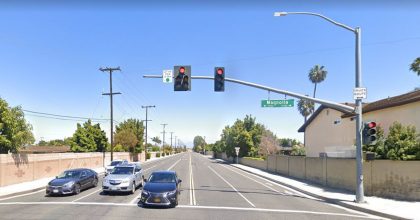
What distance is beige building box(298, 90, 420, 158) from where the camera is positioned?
25.9 m

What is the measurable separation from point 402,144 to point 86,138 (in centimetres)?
4076

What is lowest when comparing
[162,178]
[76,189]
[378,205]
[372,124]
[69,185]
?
[378,205]

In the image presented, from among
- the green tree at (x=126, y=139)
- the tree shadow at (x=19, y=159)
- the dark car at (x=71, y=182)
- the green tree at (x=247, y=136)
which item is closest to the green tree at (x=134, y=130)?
the green tree at (x=126, y=139)

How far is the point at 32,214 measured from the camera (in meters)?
15.4

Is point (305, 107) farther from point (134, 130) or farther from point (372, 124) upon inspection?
point (372, 124)

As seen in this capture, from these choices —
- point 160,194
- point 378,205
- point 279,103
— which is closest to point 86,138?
point 279,103

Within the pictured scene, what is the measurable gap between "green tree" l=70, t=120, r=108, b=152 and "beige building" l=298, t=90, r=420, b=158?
2583 centimetres

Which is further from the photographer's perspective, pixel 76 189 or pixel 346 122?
pixel 346 122

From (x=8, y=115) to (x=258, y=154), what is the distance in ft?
180

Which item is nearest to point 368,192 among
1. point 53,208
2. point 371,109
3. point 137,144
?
point 371,109

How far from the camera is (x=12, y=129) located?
2891 cm

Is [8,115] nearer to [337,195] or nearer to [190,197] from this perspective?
[190,197]

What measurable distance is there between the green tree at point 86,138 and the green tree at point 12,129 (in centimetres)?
2260

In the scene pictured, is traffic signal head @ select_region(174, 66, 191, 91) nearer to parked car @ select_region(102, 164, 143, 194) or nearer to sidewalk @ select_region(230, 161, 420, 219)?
parked car @ select_region(102, 164, 143, 194)
